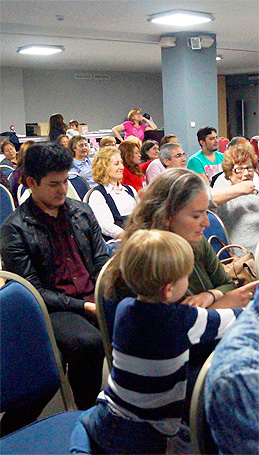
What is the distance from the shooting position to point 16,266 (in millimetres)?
2059

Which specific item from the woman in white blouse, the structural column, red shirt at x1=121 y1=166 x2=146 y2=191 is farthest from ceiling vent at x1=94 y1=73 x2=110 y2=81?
the woman in white blouse

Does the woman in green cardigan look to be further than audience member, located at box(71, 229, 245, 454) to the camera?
Yes

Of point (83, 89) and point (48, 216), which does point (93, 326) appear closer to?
point (48, 216)

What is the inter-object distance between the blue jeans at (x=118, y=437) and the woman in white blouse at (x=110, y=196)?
2.20 m

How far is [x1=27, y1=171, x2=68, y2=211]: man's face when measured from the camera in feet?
7.25

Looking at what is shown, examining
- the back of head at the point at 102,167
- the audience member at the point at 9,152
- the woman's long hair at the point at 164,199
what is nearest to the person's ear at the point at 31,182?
the woman's long hair at the point at 164,199

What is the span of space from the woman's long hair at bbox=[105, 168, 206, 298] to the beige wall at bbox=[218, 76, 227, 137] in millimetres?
16266

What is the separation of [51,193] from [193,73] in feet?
24.5

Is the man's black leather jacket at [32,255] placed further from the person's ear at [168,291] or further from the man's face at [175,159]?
the man's face at [175,159]

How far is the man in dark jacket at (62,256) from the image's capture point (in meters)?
2.00

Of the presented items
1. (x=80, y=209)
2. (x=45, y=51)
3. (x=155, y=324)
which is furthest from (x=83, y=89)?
(x=155, y=324)

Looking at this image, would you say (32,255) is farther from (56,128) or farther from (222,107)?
(222,107)

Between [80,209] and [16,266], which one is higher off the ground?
[80,209]

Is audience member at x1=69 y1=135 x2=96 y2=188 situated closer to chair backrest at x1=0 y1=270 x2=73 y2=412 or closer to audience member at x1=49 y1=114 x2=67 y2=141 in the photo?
audience member at x1=49 y1=114 x2=67 y2=141
